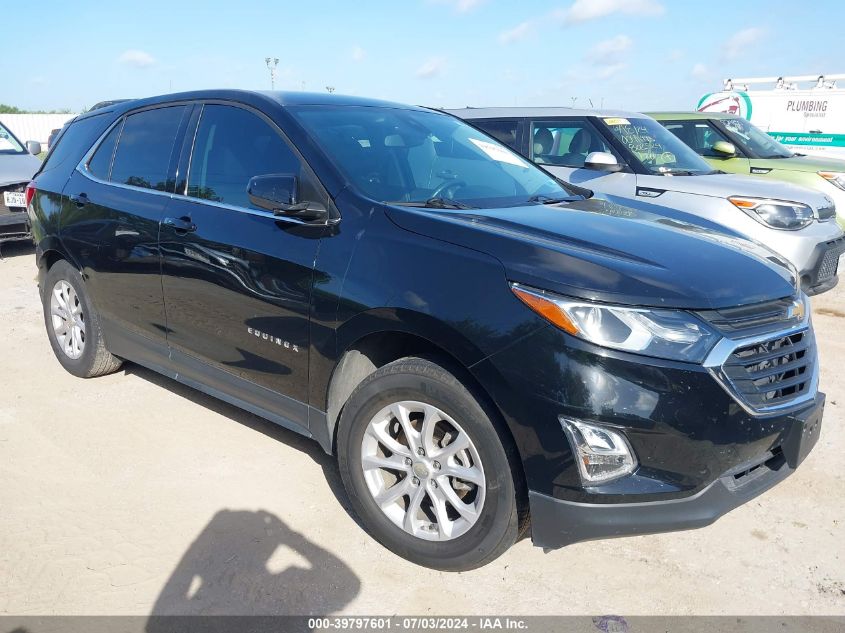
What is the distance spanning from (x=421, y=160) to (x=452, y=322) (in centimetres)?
129

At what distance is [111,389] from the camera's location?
15.2 ft

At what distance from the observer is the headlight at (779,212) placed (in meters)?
6.14

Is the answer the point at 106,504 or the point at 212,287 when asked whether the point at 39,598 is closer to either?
the point at 106,504

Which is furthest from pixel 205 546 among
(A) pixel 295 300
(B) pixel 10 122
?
(B) pixel 10 122

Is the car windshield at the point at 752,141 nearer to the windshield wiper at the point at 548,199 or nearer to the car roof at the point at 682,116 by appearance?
the car roof at the point at 682,116

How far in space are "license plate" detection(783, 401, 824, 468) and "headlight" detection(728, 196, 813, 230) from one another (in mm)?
4020

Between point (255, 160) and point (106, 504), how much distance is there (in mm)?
1720

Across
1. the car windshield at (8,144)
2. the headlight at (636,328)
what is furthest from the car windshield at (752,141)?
the car windshield at (8,144)

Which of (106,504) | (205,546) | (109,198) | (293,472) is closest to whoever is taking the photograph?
(205,546)

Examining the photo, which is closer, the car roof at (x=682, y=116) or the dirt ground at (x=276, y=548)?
the dirt ground at (x=276, y=548)

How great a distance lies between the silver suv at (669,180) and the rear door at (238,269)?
3.16m

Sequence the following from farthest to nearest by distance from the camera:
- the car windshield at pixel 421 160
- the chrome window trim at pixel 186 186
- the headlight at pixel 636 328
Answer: the car windshield at pixel 421 160, the chrome window trim at pixel 186 186, the headlight at pixel 636 328

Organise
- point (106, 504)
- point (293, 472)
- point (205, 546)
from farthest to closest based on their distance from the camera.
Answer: point (293, 472) < point (106, 504) < point (205, 546)

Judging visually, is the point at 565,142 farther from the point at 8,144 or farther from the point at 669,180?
the point at 8,144
